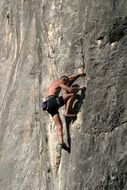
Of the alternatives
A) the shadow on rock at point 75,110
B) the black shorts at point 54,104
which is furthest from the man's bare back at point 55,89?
the shadow on rock at point 75,110

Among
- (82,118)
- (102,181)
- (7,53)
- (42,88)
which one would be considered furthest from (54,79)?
(7,53)

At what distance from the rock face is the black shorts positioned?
0.26m

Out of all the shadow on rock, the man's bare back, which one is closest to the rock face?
the shadow on rock

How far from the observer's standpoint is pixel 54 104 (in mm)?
17828

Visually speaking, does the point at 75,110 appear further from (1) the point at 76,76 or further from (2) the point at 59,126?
(1) the point at 76,76

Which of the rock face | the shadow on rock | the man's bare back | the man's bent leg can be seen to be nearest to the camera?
the rock face

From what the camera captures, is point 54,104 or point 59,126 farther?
point 54,104

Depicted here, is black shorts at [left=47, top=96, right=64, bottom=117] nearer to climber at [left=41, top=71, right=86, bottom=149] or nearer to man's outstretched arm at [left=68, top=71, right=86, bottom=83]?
climber at [left=41, top=71, right=86, bottom=149]

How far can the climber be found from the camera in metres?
17.6

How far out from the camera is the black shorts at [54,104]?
1778 cm

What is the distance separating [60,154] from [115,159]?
1.71m

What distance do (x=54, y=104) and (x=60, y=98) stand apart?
0.65 feet

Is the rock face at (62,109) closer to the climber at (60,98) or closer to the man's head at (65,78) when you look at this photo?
the climber at (60,98)

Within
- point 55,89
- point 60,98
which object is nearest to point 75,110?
point 60,98
